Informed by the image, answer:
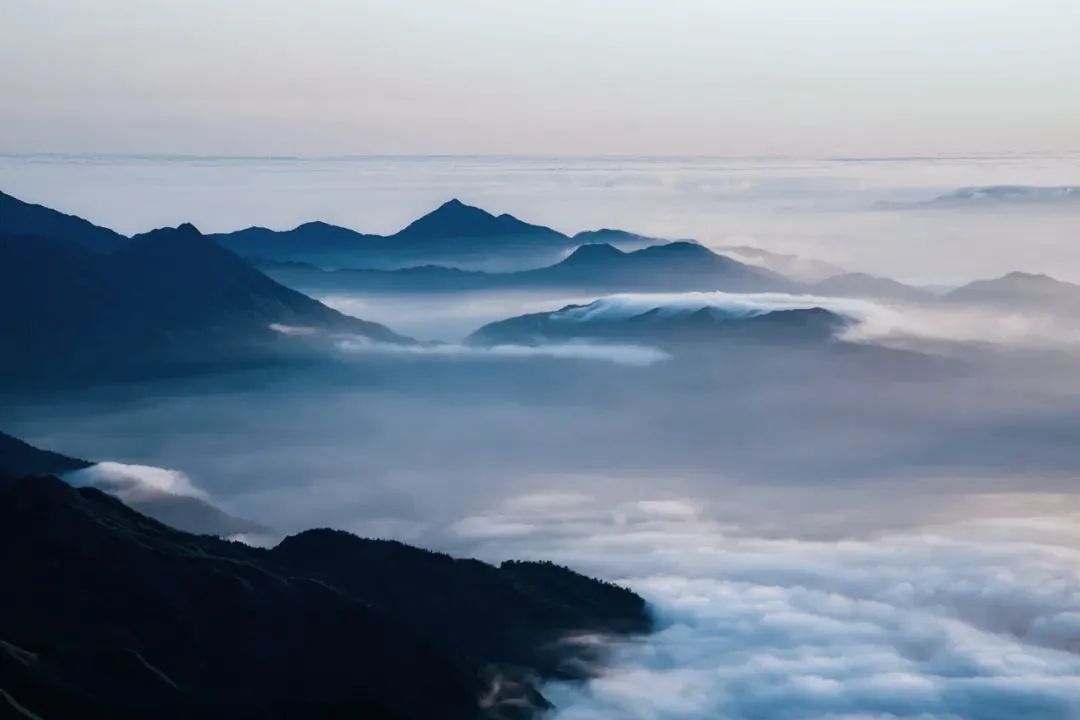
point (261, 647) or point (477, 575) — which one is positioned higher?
point (477, 575)

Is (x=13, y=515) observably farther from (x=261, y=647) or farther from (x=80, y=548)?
(x=261, y=647)

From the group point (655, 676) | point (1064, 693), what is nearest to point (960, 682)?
point (1064, 693)

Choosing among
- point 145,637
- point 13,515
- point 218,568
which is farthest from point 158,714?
point 13,515

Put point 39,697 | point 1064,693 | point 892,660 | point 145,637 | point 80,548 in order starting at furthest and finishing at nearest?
point 892,660 → point 1064,693 → point 80,548 → point 145,637 → point 39,697

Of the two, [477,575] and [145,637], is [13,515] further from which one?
[477,575]

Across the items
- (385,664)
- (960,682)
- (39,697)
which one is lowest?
(39,697)

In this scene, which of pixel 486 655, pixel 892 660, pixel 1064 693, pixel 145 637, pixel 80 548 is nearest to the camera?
pixel 145 637

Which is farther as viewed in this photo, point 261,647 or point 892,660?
point 892,660
